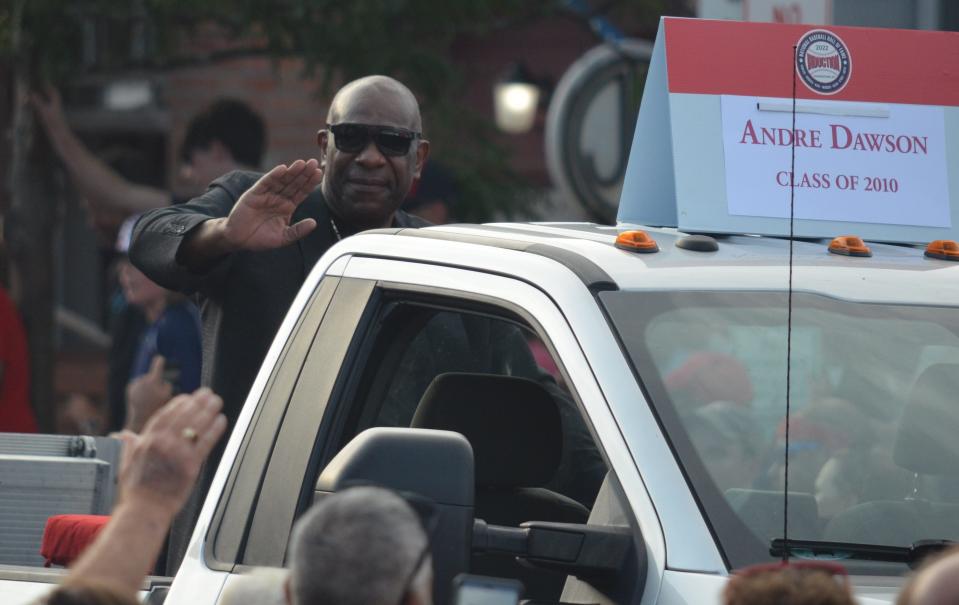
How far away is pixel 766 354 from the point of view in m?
3.30

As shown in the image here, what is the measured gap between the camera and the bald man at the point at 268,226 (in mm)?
Result: 4488

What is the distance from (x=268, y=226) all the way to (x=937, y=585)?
105 inches

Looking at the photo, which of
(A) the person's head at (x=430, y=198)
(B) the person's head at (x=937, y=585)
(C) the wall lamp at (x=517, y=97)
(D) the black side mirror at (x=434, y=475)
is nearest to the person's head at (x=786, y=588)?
(B) the person's head at (x=937, y=585)

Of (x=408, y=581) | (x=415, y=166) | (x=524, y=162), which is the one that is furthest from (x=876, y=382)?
(x=524, y=162)

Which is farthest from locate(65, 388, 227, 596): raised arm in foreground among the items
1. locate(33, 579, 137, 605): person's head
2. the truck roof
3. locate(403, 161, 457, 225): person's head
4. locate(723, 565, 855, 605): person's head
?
locate(403, 161, 457, 225): person's head

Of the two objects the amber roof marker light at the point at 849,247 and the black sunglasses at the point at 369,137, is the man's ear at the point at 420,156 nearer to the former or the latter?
the black sunglasses at the point at 369,137

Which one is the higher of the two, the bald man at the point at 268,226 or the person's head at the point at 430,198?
the bald man at the point at 268,226

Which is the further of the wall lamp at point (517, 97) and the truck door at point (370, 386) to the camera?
the wall lamp at point (517, 97)

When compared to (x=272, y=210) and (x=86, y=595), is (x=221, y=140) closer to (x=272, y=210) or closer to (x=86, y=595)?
(x=272, y=210)

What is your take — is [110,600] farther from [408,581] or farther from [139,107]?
[139,107]

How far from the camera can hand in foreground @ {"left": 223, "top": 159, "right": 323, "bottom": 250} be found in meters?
4.43

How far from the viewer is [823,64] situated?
161 inches

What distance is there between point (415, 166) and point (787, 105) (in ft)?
4.52

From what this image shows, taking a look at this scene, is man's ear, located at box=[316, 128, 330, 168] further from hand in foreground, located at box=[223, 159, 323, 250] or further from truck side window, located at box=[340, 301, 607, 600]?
truck side window, located at box=[340, 301, 607, 600]
